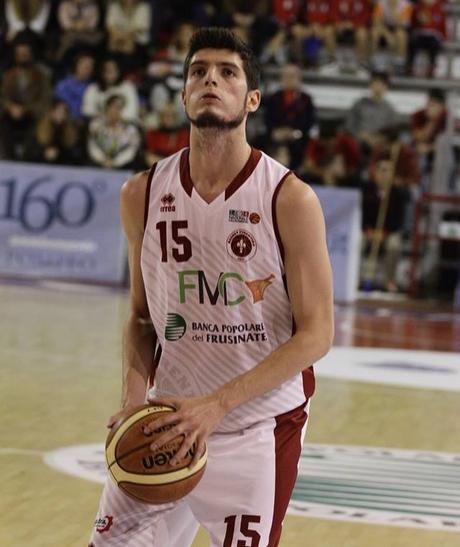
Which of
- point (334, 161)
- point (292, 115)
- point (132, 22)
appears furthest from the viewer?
point (132, 22)

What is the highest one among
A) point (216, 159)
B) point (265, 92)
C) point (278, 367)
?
point (216, 159)

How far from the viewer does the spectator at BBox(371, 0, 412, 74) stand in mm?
19219

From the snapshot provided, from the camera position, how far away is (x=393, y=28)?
19.3 metres

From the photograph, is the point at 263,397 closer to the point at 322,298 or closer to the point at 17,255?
the point at 322,298

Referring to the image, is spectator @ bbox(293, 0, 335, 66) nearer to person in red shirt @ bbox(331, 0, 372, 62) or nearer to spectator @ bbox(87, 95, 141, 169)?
person in red shirt @ bbox(331, 0, 372, 62)

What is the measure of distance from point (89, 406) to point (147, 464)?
545 cm

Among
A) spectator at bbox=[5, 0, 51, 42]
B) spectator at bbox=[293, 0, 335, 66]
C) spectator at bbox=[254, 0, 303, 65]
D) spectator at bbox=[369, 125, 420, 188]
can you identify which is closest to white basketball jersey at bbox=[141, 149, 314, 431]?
spectator at bbox=[369, 125, 420, 188]

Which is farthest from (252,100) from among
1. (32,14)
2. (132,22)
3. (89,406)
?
(32,14)

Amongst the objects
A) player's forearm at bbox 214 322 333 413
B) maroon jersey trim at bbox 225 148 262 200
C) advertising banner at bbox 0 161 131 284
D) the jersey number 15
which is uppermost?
maroon jersey trim at bbox 225 148 262 200

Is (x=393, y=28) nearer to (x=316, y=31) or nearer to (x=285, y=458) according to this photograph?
(x=316, y=31)

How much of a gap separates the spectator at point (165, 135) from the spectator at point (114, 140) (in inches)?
7.1

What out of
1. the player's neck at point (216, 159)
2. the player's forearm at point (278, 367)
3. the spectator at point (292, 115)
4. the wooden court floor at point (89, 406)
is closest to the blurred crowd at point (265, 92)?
the spectator at point (292, 115)

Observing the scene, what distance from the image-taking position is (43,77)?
18844mm

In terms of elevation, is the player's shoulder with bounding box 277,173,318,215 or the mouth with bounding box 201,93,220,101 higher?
the mouth with bounding box 201,93,220,101
